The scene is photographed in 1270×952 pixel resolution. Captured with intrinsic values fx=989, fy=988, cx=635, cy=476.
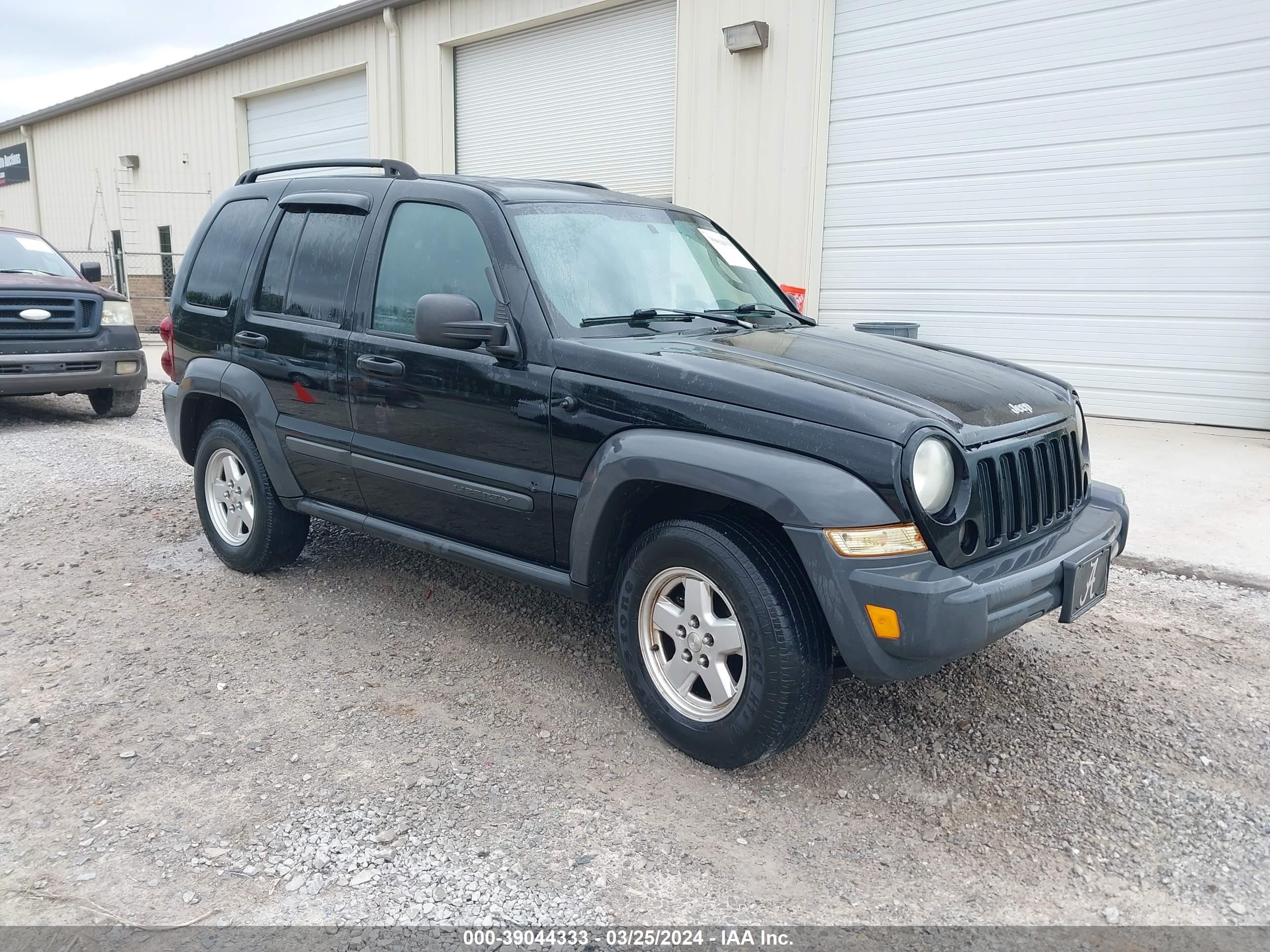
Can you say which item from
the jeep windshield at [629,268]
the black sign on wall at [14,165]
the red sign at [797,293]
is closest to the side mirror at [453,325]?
Result: the jeep windshield at [629,268]

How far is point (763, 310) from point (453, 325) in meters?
1.53

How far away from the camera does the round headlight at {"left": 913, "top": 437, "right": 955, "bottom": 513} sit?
281cm

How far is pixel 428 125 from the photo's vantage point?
14.7m

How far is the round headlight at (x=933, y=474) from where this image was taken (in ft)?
9.21

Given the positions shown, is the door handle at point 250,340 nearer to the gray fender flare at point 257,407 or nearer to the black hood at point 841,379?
the gray fender flare at point 257,407

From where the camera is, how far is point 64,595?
15.7 feet

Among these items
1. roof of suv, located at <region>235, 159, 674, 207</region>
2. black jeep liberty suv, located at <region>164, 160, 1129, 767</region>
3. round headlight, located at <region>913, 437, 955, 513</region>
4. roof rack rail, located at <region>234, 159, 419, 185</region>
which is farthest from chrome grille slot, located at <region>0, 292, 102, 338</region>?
round headlight, located at <region>913, 437, 955, 513</region>

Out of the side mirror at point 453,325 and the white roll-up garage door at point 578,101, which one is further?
the white roll-up garage door at point 578,101

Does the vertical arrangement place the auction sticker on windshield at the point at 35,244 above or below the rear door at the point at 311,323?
above

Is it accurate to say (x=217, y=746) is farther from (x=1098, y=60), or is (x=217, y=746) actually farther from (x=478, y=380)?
(x=1098, y=60)

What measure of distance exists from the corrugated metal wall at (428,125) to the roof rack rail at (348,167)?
666 centimetres

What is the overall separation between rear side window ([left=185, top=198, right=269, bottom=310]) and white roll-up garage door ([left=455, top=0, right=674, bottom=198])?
25.6ft

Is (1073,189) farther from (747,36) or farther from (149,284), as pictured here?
(149,284)

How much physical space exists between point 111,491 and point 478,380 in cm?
433
